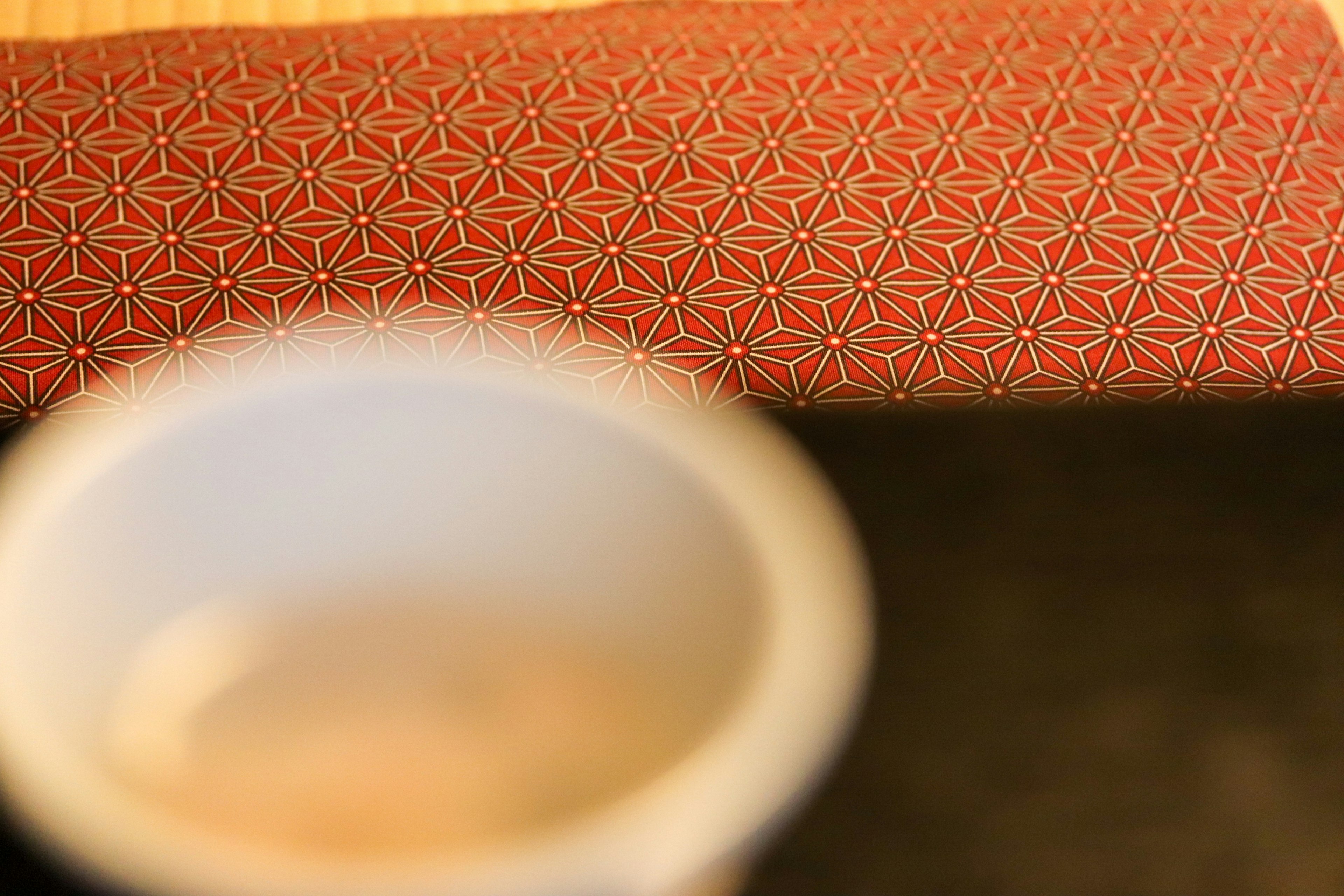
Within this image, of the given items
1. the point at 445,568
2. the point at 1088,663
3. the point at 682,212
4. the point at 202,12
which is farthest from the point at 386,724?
the point at 202,12

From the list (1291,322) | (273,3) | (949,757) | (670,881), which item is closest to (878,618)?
(949,757)

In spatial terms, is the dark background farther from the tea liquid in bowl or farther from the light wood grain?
the light wood grain

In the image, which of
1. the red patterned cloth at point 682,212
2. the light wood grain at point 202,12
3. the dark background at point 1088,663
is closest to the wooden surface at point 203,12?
the light wood grain at point 202,12

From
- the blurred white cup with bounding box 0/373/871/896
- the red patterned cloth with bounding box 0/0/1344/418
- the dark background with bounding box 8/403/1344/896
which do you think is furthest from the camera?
the red patterned cloth with bounding box 0/0/1344/418

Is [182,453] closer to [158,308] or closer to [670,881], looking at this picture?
[670,881]

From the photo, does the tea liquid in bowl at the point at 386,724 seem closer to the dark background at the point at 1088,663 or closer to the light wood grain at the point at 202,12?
the dark background at the point at 1088,663

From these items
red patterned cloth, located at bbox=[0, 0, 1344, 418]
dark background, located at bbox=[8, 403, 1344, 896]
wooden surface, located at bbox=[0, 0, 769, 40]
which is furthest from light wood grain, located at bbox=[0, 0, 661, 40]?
dark background, located at bbox=[8, 403, 1344, 896]
